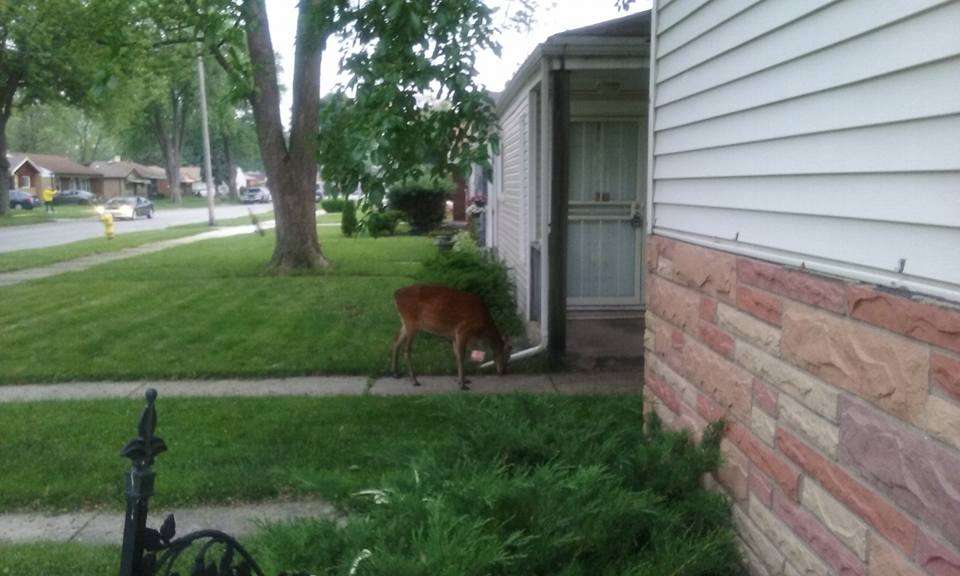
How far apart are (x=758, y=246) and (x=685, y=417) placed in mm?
1258

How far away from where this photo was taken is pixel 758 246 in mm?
3500

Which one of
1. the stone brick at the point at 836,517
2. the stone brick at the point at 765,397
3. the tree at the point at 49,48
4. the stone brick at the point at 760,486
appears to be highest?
the tree at the point at 49,48

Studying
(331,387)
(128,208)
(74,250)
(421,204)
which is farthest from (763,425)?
(128,208)

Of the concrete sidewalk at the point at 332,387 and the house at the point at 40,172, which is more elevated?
the house at the point at 40,172

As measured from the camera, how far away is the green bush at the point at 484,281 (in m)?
10.1

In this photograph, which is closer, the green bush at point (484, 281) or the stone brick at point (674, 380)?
the stone brick at point (674, 380)

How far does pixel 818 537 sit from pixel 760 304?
0.89 m

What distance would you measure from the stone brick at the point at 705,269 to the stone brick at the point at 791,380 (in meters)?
0.29

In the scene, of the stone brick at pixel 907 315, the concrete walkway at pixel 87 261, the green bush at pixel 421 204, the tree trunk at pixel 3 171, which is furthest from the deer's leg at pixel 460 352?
the tree trunk at pixel 3 171

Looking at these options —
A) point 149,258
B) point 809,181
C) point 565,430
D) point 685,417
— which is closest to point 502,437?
point 565,430

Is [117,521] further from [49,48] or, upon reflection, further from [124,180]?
[124,180]

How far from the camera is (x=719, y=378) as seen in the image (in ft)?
13.0

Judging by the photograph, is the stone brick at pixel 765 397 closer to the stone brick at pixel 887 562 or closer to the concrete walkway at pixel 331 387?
the stone brick at pixel 887 562

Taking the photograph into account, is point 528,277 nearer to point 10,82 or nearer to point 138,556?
point 138,556
